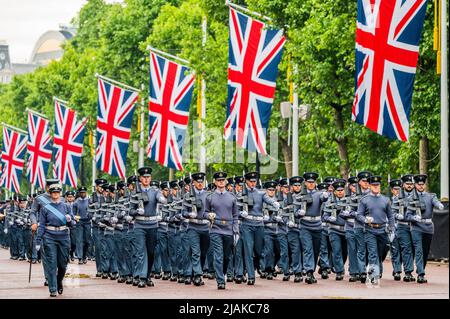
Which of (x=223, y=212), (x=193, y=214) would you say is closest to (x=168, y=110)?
(x=193, y=214)

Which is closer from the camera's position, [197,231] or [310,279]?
[197,231]

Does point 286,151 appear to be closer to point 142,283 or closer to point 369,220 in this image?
point 369,220

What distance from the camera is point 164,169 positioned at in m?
67.4

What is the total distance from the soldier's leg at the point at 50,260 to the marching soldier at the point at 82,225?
37.8 feet

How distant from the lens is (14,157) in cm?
5988

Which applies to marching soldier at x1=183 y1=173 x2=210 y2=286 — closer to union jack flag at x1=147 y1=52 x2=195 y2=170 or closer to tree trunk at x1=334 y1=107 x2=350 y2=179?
union jack flag at x1=147 y1=52 x2=195 y2=170

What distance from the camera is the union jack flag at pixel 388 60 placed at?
88.6ft

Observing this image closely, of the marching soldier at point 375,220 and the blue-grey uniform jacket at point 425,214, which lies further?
→ the blue-grey uniform jacket at point 425,214

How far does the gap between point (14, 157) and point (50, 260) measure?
131ft

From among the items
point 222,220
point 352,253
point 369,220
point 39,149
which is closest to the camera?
point 222,220

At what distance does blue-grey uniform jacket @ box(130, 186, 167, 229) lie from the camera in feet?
75.4

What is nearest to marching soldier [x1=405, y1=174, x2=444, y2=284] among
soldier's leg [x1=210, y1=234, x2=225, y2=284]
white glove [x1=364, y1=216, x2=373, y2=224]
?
white glove [x1=364, y1=216, x2=373, y2=224]

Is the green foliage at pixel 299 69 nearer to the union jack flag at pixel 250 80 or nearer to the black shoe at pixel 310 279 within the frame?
the union jack flag at pixel 250 80

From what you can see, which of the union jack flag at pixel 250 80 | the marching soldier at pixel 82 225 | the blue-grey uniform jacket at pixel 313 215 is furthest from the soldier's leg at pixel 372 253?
the marching soldier at pixel 82 225
